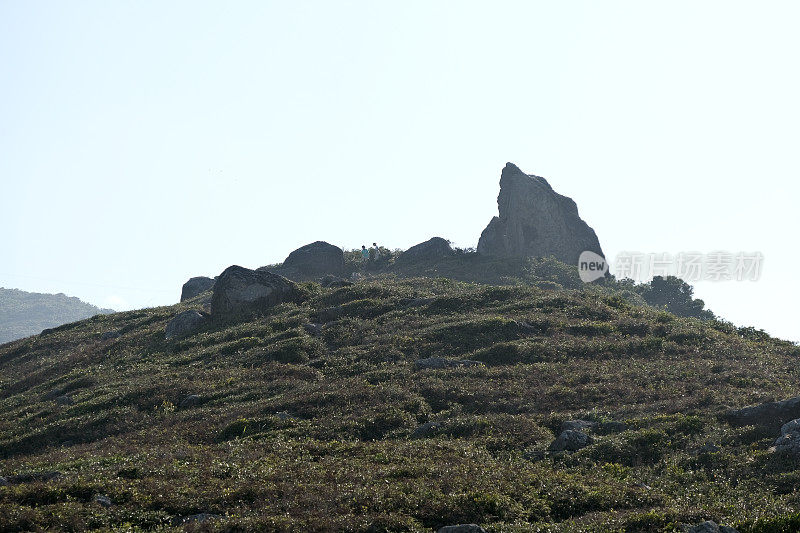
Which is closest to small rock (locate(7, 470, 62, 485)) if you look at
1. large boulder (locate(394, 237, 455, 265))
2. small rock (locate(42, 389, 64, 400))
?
small rock (locate(42, 389, 64, 400))

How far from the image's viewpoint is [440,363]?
33.1 metres

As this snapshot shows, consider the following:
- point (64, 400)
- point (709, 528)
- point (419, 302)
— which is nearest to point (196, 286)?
point (419, 302)

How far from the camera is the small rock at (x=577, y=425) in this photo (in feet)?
78.7

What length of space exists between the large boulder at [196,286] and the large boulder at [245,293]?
94.9 feet

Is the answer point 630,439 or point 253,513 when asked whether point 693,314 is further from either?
point 253,513

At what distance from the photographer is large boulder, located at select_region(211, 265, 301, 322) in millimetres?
48375

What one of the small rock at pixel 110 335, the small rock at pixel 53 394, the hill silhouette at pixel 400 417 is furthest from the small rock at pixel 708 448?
the small rock at pixel 110 335

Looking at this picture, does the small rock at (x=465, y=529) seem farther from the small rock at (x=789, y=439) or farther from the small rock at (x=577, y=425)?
the small rock at (x=789, y=439)

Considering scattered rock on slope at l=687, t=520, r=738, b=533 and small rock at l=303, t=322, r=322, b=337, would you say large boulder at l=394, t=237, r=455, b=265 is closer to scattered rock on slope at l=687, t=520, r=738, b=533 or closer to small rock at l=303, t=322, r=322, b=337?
small rock at l=303, t=322, r=322, b=337

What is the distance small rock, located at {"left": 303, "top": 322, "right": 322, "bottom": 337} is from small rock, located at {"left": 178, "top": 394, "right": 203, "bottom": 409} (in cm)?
1093

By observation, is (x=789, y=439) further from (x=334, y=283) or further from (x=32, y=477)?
(x=334, y=283)

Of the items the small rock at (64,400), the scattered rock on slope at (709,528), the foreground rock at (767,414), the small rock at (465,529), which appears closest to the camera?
the scattered rock on slope at (709,528)

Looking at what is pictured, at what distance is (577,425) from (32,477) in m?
17.4

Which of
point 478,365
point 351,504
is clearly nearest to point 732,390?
point 478,365
